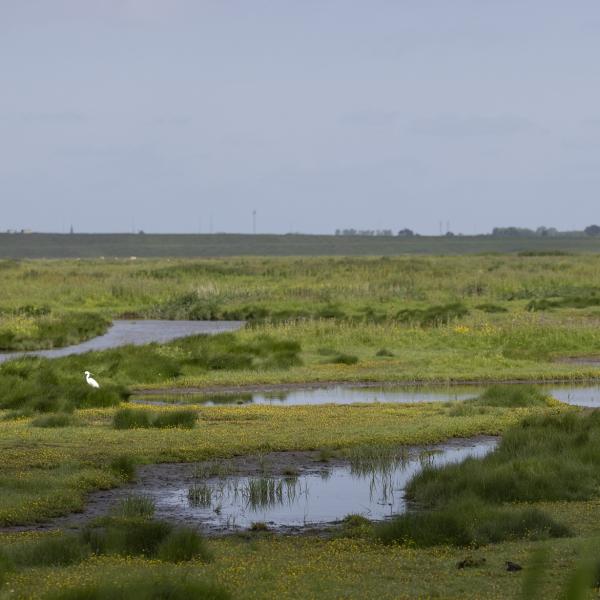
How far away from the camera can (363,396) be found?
29.1 m

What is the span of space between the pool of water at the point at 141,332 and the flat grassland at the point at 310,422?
106 cm

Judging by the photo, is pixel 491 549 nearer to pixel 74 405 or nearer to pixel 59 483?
pixel 59 483

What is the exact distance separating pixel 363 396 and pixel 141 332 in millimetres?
21884

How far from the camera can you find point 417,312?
4925 cm

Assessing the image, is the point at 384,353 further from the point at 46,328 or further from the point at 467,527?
the point at 467,527

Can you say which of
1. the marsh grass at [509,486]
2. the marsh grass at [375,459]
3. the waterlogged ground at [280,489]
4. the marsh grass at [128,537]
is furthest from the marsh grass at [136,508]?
the marsh grass at [375,459]

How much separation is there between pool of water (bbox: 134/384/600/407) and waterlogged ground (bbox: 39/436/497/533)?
814 cm

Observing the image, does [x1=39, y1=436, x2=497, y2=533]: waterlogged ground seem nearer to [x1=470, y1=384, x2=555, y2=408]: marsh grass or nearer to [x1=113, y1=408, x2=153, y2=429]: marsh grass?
[x1=113, y1=408, x2=153, y2=429]: marsh grass

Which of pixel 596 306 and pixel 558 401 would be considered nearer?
pixel 558 401

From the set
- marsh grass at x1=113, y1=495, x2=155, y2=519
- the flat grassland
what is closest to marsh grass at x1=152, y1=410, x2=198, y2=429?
the flat grassland

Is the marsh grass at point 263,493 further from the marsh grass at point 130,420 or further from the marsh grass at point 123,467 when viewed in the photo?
the marsh grass at point 130,420

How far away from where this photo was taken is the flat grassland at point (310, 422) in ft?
34.9

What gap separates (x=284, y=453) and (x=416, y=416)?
198 inches

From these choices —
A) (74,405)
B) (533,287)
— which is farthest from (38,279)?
(74,405)
